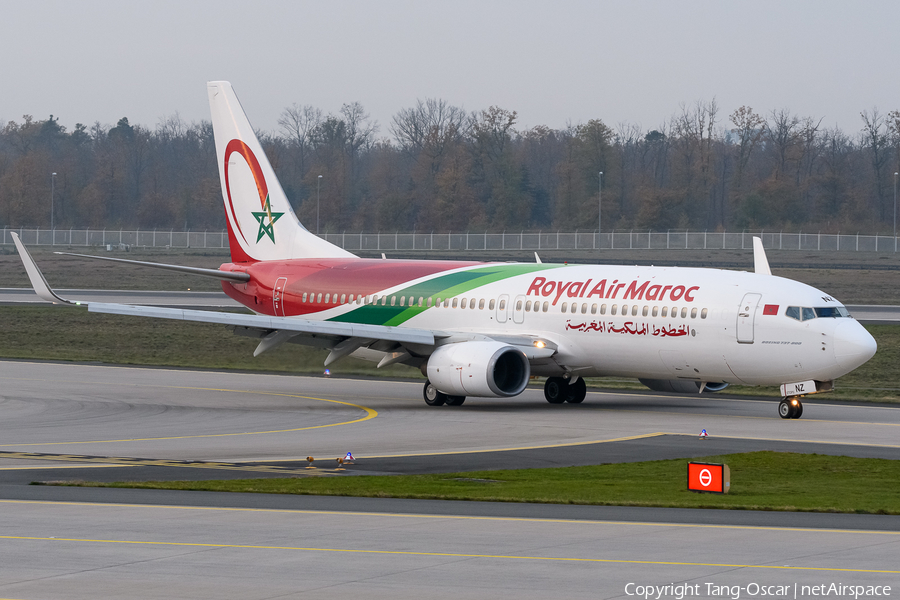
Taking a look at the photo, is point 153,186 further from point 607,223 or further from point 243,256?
point 243,256

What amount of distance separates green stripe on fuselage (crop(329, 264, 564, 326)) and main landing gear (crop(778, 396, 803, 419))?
8412mm

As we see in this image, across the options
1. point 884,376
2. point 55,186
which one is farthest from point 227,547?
point 55,186

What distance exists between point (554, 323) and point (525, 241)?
81762mm

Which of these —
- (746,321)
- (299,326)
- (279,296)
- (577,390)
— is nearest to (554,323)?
(577,390)

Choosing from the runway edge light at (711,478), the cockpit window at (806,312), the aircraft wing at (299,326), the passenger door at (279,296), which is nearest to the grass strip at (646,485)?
the runway edge light at (711,478)

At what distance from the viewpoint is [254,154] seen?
4612 centimetres

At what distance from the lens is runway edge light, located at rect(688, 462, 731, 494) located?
21.3 meters

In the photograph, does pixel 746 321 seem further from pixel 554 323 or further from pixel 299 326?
pixel 299 326

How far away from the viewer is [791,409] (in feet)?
114

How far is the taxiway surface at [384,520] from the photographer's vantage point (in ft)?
46.7

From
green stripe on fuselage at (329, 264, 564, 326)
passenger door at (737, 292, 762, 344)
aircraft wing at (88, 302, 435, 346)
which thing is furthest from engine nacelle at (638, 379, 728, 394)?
aircraft wing at (88, 302, 435, 346)

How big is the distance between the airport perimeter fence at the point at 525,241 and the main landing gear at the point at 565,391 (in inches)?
2747

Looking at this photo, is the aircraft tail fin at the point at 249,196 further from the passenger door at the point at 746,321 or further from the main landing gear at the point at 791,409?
the main landing gear at the point at 791,409

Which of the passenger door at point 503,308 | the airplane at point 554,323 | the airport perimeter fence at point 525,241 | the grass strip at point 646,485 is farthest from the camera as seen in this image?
the airport perimeter fence at point 525,241
